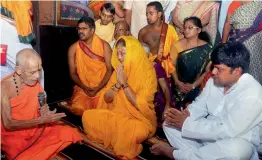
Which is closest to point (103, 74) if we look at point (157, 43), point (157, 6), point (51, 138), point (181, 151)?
point (157, 43)

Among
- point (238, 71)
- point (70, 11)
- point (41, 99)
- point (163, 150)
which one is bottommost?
point (163, 150)

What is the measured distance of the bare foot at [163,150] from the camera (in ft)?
10.2

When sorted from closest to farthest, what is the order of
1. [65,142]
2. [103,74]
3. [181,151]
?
[181,151] < [65,142] < [103,74]

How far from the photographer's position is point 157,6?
4547 millimetres

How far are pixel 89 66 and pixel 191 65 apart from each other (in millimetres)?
1628

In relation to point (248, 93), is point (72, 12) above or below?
above

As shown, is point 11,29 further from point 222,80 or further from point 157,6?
point 222,80

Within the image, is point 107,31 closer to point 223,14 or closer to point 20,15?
point 20,15

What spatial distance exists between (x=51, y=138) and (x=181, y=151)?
141cm

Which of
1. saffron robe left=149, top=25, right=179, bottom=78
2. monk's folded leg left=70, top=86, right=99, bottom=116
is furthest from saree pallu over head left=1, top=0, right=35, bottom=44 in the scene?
saffron robe left=149, top=25, right=179, bottom=78

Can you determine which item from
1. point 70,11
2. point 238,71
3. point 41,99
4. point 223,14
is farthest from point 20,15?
point 223,14

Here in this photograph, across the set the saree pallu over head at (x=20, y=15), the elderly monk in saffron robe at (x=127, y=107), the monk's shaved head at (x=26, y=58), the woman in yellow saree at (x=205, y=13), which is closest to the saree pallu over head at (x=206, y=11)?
the woman in yellow saree at (x=205, y=13)

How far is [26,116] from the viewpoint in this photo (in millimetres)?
2971

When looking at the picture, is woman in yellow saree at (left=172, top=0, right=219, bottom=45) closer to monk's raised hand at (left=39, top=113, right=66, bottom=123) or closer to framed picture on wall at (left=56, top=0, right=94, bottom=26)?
framed picture on wall at (left=56, top=0, right=94, bottom=26)
